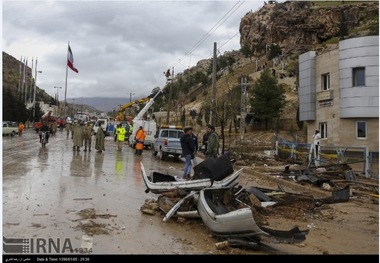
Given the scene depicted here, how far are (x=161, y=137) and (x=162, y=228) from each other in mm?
13800

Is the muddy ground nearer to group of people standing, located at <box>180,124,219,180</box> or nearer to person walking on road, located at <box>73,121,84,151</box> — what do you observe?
group of people standing, located at <box>180,124,219,180</box>

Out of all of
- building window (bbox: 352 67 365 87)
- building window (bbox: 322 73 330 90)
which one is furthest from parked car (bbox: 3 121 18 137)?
building window (bbox: 352 67 365 87)

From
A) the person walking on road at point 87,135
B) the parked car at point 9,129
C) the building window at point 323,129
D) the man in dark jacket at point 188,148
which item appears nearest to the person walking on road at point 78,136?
the person walking on road at point 87,135

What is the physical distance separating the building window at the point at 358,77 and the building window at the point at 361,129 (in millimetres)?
2498

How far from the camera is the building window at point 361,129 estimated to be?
77.3 feet

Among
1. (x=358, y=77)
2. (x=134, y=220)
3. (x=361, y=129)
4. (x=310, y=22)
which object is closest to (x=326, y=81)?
(x=358, y=77)

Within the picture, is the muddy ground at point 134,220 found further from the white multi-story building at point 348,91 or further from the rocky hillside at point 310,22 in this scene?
the rocky hillside at point 310,22

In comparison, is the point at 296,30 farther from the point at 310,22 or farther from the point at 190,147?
the point at 190,147

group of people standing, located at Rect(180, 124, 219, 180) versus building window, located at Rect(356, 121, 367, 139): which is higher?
building window, located at Rect(356, 121, 367, 139)

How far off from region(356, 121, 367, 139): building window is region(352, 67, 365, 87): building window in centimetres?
250

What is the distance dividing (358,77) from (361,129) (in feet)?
11.2

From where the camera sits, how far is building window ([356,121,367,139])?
23548 millimetres

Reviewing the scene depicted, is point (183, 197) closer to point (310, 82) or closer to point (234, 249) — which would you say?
point (234, 249)

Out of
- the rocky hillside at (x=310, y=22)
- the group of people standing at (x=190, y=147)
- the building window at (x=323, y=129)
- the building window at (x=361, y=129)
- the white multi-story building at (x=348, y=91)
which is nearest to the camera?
the group of people standing at (x=190, y=147)
